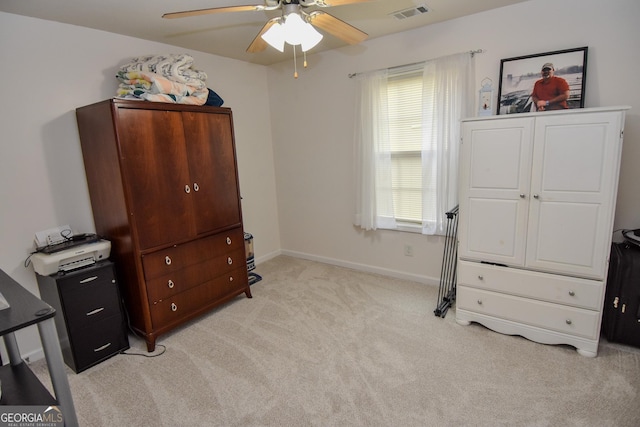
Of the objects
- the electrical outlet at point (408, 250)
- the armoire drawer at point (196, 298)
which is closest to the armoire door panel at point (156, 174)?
the armoire drawer at point (196, 298)

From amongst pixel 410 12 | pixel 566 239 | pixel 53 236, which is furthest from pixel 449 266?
pixel 53 236

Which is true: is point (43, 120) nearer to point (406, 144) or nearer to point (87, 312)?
point (87, 312)

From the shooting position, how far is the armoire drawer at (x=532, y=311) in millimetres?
2131

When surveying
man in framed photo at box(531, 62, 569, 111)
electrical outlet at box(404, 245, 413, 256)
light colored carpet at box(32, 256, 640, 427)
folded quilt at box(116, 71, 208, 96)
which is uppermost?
folded quilt at box(116, 71, 208, 96)

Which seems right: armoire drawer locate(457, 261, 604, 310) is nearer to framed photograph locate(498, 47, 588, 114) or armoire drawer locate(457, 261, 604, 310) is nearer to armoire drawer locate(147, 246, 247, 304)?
framed photograph locate(498, 47, 588, 114)

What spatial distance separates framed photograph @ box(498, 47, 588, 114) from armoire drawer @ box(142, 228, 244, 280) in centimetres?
252

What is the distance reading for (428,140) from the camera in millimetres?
3016

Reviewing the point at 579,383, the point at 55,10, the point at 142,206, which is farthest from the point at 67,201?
the point at 579,383

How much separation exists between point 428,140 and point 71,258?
2.93 meters

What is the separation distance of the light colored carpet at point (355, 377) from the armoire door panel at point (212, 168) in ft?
2.95

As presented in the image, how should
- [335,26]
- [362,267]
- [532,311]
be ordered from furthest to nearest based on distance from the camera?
[362,267], [532,311], [335,26]

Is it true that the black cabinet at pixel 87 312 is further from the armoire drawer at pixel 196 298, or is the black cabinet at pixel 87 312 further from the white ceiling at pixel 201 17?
the white ceiling at pixel 201 17

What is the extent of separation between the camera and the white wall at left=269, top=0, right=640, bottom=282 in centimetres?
228

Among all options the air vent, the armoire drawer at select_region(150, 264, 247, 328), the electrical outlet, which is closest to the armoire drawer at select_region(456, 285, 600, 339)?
the electrical outlet
